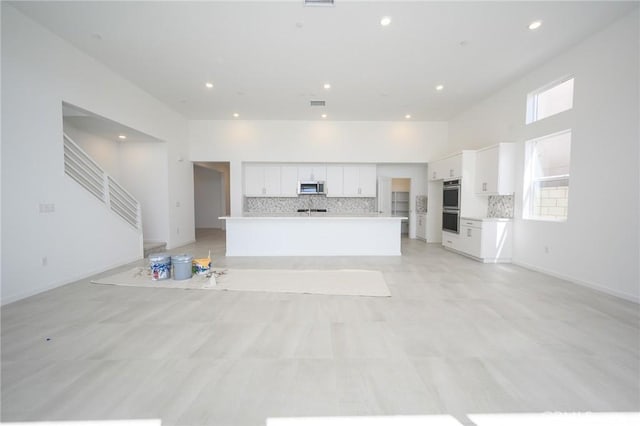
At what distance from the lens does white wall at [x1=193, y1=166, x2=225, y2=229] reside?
1073cm

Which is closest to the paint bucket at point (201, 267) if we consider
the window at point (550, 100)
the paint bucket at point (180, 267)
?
the paint bucket at point (180, 267)

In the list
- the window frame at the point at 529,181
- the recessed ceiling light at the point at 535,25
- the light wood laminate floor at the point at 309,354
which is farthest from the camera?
the window frame at the point at 529,181

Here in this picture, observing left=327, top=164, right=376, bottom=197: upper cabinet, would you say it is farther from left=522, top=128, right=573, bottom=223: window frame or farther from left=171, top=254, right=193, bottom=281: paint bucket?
left=171, top=254, right=193, bottom=281: paint bucket

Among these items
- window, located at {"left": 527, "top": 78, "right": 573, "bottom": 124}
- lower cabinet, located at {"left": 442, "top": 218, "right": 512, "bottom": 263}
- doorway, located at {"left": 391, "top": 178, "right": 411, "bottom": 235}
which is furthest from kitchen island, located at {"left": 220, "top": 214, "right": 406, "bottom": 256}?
doorway, located at {"left": 391, "top": 178, "right": 411, "bottom": 235}

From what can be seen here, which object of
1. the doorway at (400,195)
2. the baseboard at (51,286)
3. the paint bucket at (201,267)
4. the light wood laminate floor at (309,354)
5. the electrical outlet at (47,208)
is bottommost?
the light wood laminate floor at (309,354)

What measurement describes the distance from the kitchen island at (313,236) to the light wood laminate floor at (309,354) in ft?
7.93

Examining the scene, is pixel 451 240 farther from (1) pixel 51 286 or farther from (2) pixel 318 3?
(1) pixel 51 286

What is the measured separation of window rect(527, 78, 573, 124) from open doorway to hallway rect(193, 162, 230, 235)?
9529mm

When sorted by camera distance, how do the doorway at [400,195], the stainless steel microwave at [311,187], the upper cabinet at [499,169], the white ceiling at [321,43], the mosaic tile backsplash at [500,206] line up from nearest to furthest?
the white ceiling at [321,43]
the upper cabinet at [499,169]
the mosaic tile backsplash at [500,206]
the stainless steel microwave at [311,187]
the doorway at [400,195]

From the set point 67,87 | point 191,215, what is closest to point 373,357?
point 67,87

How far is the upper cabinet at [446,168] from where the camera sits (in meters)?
6.04

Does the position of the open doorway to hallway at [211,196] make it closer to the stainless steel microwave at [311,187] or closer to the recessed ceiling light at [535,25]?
the stainless steel microwave at [311,187]

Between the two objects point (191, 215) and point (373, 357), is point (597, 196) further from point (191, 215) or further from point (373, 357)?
point (191, 215)

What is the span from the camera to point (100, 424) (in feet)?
4.53
